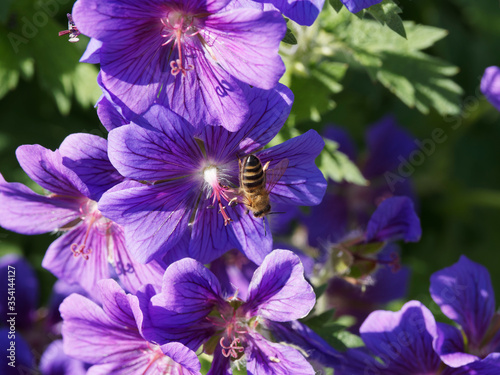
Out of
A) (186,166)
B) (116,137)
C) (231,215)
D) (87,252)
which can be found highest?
(116,137)

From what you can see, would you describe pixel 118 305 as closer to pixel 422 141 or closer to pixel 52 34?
A: pixel 52 34

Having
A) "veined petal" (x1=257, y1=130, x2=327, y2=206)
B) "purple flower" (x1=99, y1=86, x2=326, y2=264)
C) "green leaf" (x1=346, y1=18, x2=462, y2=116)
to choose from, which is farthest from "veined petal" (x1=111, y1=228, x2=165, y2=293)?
"green leaf" (x1=346, y1=18, x2=462, y2=116)

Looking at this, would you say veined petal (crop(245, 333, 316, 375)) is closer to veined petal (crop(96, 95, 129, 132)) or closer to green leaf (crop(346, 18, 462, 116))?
veined petal (crop(96, 95, 129, 132))

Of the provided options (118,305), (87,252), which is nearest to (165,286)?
(118,305)

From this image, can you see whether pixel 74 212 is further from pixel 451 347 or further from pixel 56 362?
pixel 451 347

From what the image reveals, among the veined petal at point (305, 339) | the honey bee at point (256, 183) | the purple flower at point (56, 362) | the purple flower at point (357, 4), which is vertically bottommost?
the purple flower at point (56, 362)

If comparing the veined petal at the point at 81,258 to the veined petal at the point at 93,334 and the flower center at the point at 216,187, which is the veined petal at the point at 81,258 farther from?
the flower center at the point at 216,187

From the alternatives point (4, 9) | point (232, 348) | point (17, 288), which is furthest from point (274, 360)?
point (4, 9)

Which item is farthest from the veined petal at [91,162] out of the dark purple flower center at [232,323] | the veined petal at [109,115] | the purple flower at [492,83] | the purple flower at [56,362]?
the purple flower at [492,83]
